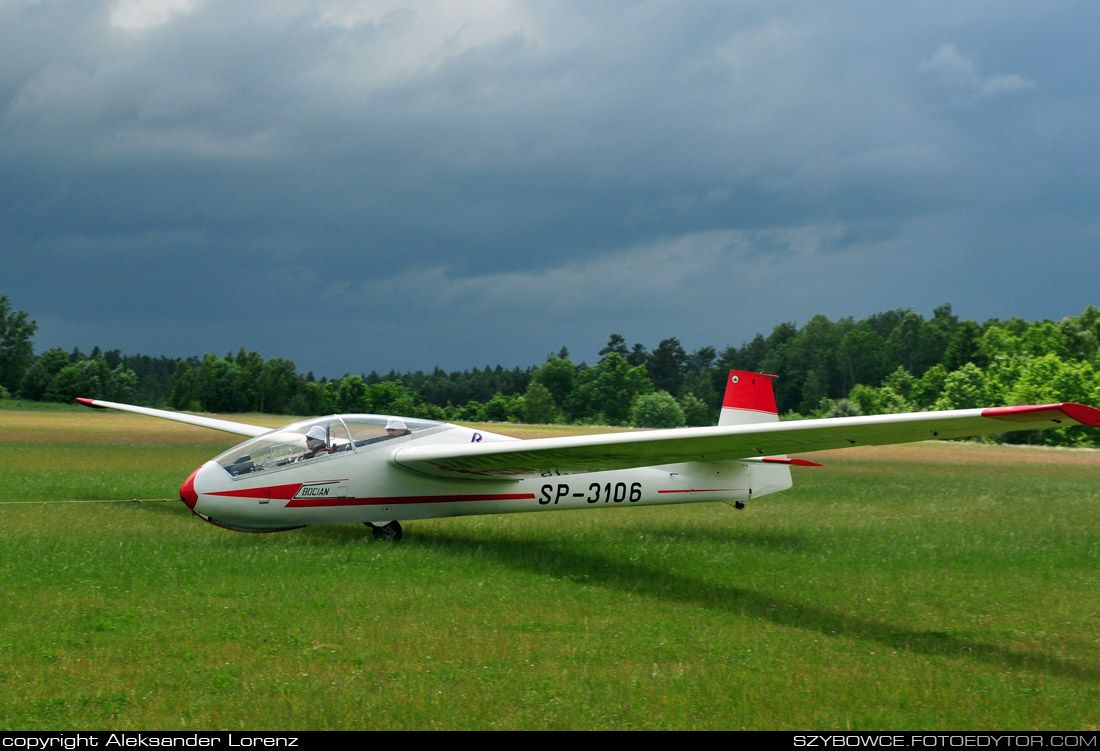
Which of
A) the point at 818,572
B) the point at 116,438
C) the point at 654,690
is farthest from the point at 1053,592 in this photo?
the point at 116,438

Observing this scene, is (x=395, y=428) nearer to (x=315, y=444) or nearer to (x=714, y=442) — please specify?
(x=315, y=444)

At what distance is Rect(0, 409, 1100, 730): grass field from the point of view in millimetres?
6031

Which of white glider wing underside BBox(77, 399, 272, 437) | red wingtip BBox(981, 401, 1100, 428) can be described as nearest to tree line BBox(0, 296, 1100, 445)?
white glider wing underside BBox(77, 399, 272, 437)

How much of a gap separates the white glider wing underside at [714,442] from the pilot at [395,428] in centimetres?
34

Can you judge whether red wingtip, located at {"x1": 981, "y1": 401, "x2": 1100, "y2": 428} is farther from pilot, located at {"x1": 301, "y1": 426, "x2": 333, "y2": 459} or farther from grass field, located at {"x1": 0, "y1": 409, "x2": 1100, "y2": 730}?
pilot, located at {"x1": 301, "y1": 426, "x2": 333, "y2": 459}

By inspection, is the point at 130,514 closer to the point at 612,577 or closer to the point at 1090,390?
the point at 612,577

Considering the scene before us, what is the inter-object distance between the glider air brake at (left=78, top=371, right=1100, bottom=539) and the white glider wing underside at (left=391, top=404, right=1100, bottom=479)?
27mm

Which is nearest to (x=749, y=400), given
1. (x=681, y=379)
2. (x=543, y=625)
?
(x=543, y=625)

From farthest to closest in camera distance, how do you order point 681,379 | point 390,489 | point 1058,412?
1. point 681,379
2. point 390,489
3. point 1058,412

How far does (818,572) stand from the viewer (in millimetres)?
11352

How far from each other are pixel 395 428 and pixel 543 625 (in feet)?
17.5

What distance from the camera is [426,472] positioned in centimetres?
1248

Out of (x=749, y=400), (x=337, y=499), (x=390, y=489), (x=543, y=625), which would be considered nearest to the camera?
(x=543, y=625)

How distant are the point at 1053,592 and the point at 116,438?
44.8 meters
